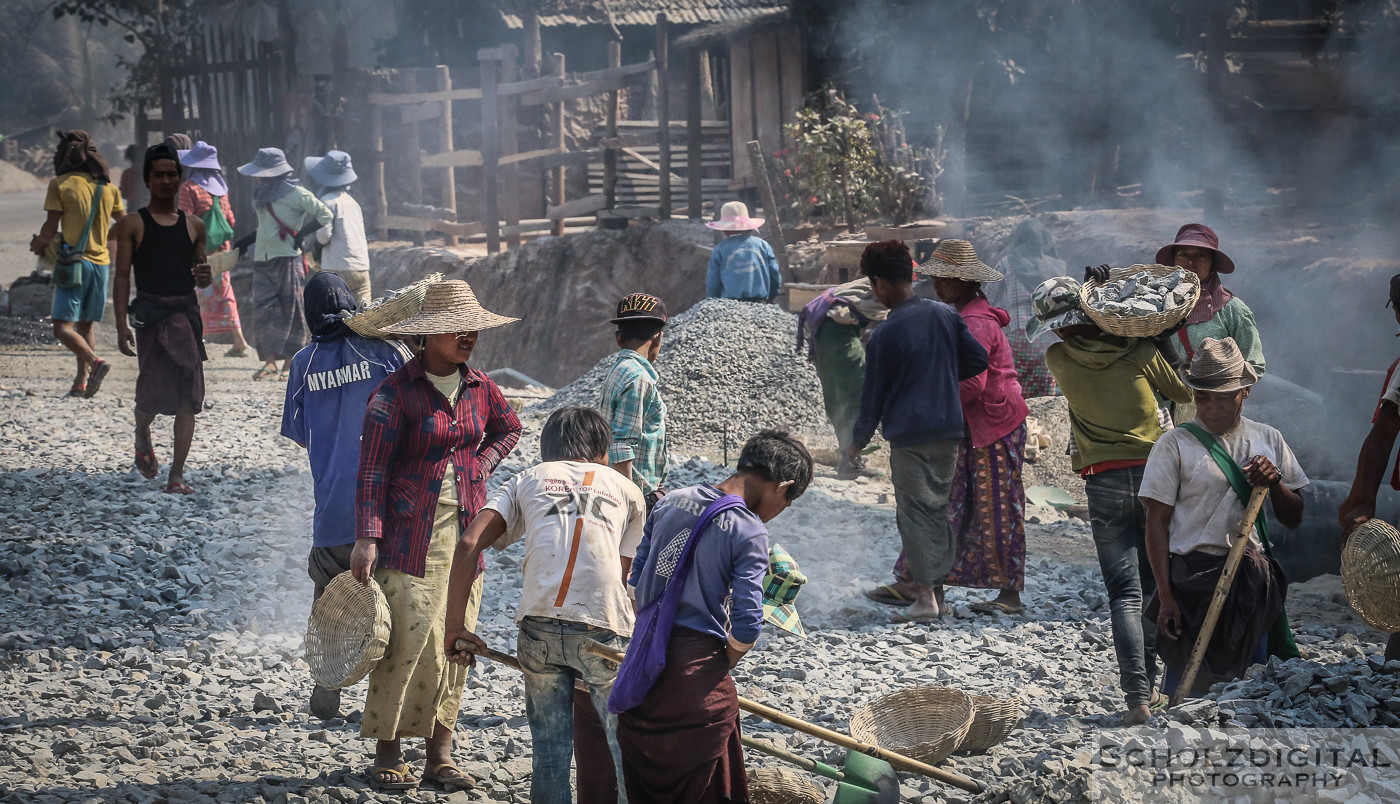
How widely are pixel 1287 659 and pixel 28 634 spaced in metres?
5.18

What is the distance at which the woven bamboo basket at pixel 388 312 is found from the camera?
4.06 metres

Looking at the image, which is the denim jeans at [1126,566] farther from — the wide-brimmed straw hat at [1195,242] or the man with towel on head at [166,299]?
the man with towel on head at [166,299]

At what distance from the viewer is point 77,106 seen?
38500mm

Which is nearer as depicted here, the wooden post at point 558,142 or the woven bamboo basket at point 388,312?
the woven bamboo basket at point 388,312

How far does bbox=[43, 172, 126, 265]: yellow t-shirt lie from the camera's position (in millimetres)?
8906

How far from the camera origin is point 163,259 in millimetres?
6938

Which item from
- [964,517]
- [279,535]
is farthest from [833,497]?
[279,535]

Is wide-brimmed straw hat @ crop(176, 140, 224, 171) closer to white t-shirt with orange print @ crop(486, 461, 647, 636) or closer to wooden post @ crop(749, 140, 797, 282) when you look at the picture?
wooden post @ crop(749, 140, 797, 282)

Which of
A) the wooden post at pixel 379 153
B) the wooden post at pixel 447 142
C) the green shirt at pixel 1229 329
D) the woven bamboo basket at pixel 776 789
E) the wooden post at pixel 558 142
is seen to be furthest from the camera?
the wooden post at pixel 379 153

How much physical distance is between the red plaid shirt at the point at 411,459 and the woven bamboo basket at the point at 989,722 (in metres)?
1.93

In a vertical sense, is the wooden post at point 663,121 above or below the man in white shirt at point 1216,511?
above

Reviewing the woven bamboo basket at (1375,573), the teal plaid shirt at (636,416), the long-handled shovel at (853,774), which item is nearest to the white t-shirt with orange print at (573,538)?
the long-handled shovel at (853,774)

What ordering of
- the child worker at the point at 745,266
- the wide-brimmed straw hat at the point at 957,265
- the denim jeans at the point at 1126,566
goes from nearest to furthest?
the denim jeans at the point at 1126,566 < the wide-brimmed straw hat at the point at 957,265 < the child worker at the point at 745,266

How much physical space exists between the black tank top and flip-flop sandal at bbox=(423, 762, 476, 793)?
416 cm
